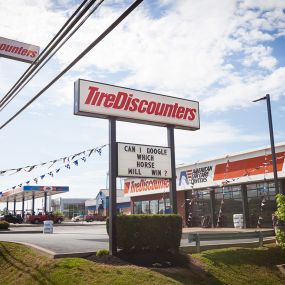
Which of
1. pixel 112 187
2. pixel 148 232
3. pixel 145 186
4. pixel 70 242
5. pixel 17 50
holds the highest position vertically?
pixel 17 50

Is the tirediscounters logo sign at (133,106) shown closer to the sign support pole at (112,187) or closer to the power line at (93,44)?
the sign support pole at (112,187)

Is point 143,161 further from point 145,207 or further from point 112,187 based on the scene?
point 145,207

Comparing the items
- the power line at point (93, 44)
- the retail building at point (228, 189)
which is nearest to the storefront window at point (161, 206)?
the retail building at point (228, 189)

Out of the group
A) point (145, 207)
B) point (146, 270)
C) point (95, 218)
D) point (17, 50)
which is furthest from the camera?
point (95, 218)

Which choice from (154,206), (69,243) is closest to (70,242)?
(69,243)

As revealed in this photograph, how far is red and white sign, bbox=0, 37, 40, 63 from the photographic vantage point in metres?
20.1

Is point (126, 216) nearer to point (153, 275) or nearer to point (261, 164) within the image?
point (153, 275)

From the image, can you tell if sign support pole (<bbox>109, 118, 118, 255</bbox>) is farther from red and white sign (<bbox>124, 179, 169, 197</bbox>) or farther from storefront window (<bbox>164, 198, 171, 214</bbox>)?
storefront window (<bbox>164, 198, 171, 214</bbox>)

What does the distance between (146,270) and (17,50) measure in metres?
14.1

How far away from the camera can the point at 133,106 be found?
15016mm

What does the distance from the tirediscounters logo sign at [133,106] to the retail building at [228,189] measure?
34.1 ft

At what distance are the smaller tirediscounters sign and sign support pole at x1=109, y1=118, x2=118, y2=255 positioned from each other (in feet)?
0.75

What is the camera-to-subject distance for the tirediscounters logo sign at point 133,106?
14.0 meters

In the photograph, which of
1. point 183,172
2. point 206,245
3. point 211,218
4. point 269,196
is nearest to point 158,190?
point 183,172
